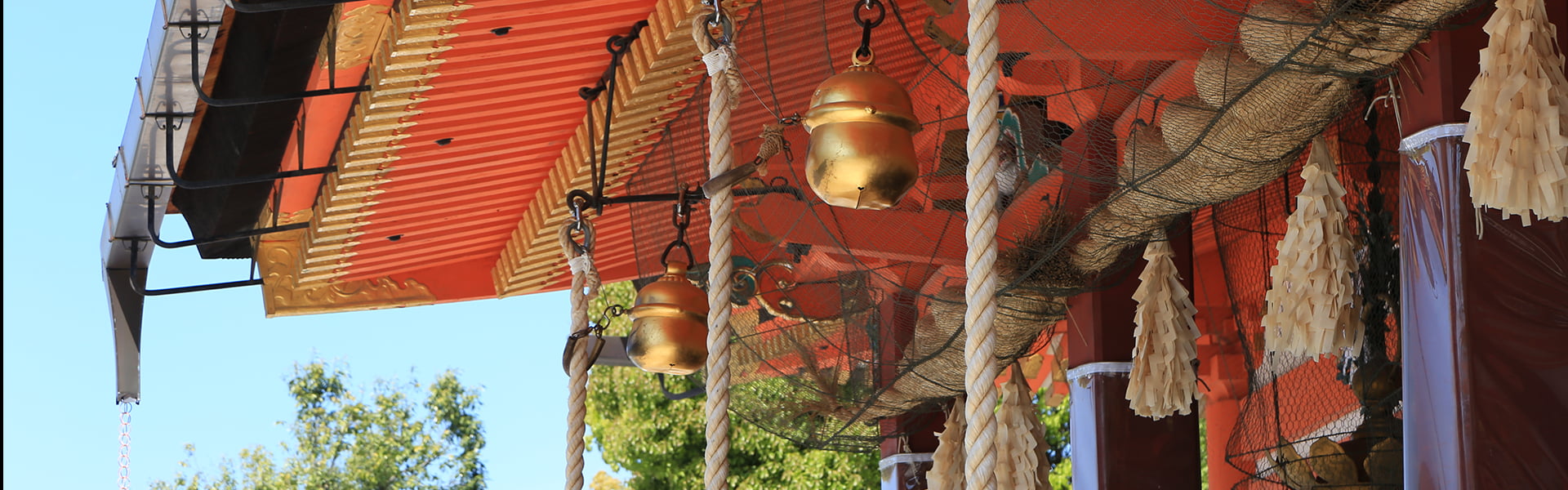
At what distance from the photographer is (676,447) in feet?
40.1

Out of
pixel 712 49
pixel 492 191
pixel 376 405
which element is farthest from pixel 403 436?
pixel 712 49

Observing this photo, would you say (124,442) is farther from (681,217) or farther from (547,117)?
(681,217)

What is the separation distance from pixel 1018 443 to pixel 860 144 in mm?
2309

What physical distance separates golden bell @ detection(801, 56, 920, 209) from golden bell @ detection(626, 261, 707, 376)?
129cm

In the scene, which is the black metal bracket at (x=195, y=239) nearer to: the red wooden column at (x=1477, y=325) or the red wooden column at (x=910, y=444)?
the red wooden column at (x=910, y=444)

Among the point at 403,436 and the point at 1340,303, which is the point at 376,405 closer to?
the point at 403,436

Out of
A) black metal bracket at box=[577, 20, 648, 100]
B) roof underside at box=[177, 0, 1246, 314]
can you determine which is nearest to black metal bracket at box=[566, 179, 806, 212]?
roof underside at box=[177, 0, 1246, 314]

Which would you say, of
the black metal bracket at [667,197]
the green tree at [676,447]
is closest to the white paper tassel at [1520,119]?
the black metal bracket at [667,197]

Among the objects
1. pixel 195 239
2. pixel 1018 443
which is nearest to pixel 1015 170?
pixel 1018 443

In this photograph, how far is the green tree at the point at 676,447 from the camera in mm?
11742

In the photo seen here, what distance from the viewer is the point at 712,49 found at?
3.09m

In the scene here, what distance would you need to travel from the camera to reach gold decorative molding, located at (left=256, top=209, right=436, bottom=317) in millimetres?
6855

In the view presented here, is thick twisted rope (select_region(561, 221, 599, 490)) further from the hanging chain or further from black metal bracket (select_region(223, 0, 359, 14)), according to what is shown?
the hanging chain

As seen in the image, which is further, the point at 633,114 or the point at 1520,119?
the point at 633,114
